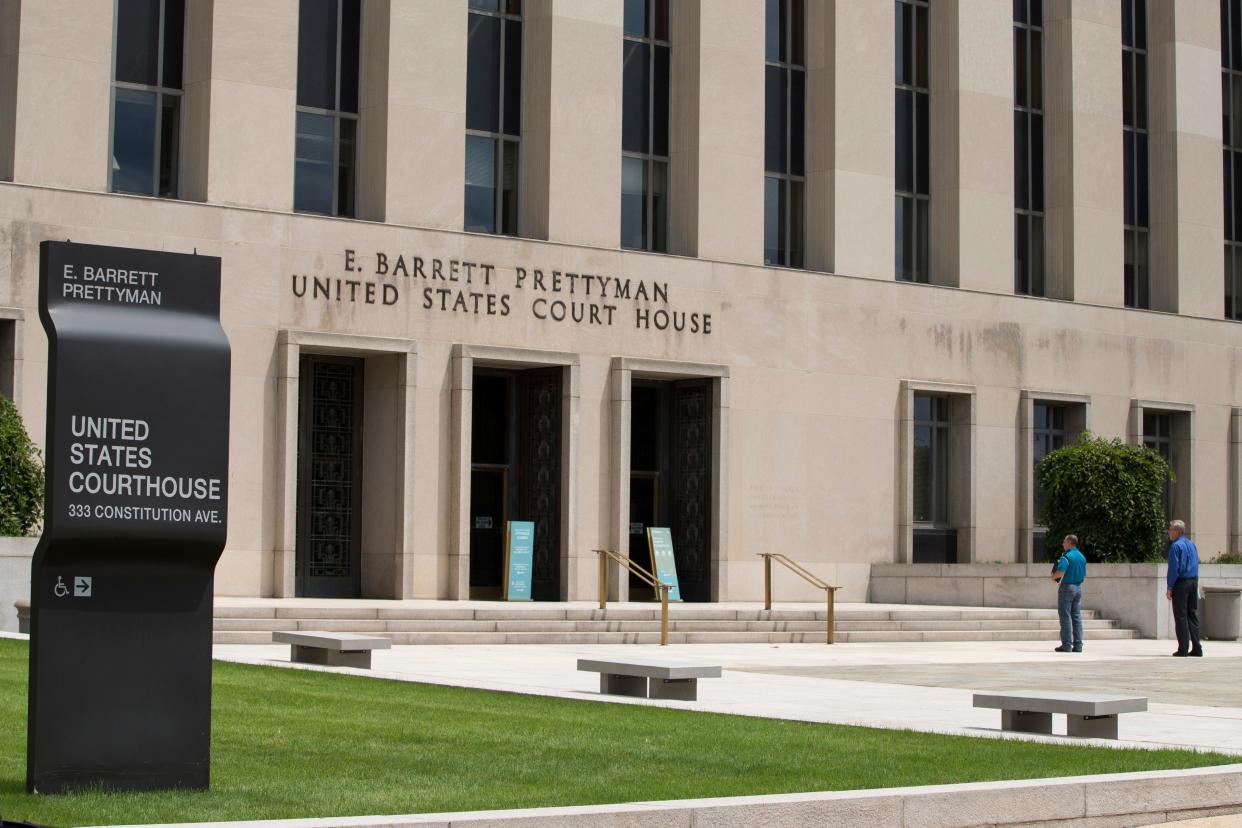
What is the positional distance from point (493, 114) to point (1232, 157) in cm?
2015

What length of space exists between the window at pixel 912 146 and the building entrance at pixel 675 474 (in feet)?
21.0

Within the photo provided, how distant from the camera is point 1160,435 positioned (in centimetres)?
4091

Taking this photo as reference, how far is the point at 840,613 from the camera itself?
97.5 feet

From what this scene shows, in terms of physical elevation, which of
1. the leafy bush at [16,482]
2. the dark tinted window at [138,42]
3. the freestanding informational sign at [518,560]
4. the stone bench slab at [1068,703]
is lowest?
the stone bench slab at [1068,703]

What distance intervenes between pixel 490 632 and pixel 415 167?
30.3ft

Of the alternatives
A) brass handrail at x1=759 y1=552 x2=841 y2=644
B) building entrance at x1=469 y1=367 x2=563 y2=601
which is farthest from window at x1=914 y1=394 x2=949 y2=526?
building entrance at x1=469 y1=367 x2=563 y2=601

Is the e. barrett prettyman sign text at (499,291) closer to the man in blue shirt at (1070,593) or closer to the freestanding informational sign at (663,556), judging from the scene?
the freestanding informational sign at (663,556)

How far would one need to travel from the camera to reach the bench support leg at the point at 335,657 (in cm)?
1786

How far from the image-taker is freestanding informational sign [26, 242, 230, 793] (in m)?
8.31

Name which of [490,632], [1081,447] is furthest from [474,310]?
[1081,447]

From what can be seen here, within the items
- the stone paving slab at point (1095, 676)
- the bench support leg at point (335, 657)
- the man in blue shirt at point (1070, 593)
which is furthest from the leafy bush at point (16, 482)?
the man in blue shirt at point (1070, 593)

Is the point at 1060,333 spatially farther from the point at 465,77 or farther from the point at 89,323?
the point at 89,323

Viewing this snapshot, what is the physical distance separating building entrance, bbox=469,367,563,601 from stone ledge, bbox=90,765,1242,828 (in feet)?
72.3

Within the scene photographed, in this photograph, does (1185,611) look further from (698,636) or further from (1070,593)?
(698,636)
